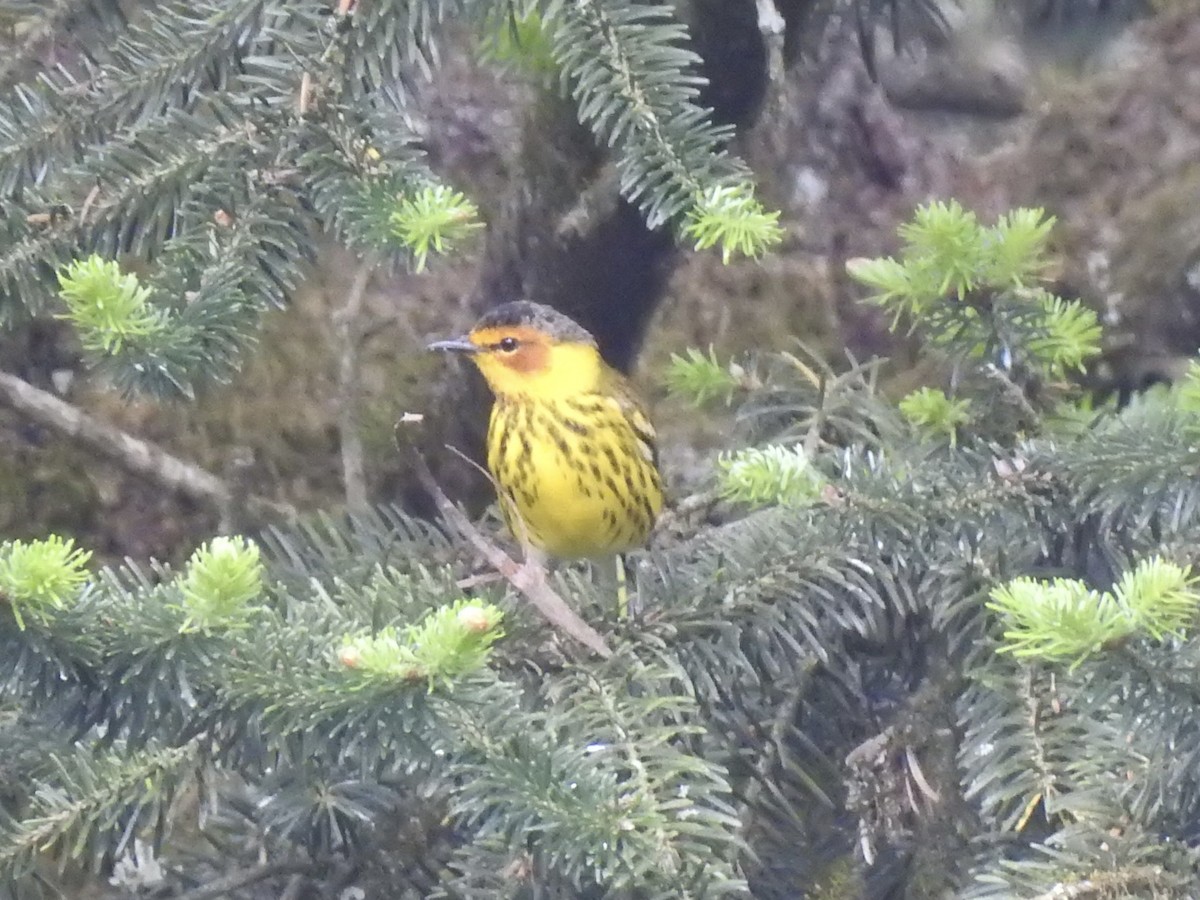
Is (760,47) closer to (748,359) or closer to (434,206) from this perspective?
(748,359)

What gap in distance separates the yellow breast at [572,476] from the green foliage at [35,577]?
1.16 metres

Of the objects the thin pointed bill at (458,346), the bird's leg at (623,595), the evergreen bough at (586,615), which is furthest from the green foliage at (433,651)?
the thin pointed bill at (458,346)

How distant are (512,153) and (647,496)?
0.60m

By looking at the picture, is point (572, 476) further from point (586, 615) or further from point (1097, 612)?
point (1097, 612)

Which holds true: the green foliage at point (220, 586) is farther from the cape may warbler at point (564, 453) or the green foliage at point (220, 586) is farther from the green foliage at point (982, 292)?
the cape may warbler at point (564, 453)

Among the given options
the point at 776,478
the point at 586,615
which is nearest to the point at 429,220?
the point at 776,478

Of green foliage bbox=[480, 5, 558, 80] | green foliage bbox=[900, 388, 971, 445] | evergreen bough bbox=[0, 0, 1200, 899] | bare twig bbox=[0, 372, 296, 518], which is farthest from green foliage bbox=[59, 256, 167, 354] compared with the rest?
bare twig bbox=[0, 372, 296, 518]

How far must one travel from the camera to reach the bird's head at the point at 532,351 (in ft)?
6.08

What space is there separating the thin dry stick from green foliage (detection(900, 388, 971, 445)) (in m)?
0.45

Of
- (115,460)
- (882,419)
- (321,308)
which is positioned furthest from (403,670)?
(321,308)

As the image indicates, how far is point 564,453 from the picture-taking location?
2029 mm

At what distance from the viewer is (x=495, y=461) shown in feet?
6.68

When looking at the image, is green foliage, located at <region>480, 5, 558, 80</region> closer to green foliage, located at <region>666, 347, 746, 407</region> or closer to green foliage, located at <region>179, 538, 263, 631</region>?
green foliage, located at <region>666, 347, 746, 407</region>

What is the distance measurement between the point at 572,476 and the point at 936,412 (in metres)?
0.69
